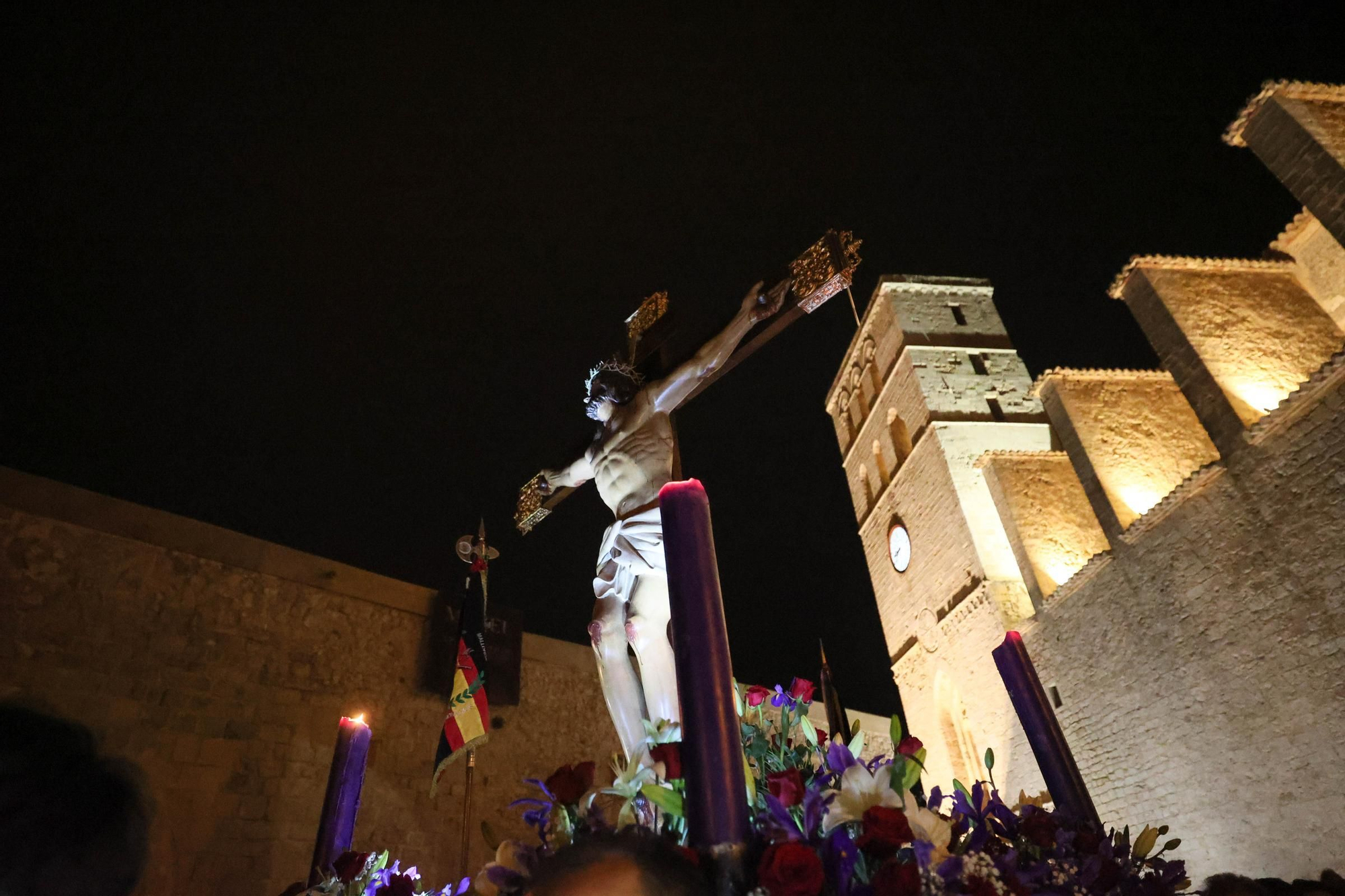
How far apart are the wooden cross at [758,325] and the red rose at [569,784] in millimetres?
1654

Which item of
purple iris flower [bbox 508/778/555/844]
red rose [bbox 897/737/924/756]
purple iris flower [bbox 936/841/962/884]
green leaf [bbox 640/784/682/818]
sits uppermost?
red rose [bbox 897/737/924/756]

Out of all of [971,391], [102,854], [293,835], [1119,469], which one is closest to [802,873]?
[102,854]

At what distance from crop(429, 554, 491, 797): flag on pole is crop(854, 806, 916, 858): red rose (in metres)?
4.77

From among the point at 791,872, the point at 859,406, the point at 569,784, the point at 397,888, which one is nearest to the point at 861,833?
the point at 791,872

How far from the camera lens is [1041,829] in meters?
1.79

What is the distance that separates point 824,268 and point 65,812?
9.53 ft

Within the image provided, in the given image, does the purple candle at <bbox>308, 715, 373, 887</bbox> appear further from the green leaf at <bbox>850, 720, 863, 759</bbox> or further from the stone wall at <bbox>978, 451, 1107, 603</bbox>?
the stone wall at <bbox>978, 451, 1107, 603</bbox>

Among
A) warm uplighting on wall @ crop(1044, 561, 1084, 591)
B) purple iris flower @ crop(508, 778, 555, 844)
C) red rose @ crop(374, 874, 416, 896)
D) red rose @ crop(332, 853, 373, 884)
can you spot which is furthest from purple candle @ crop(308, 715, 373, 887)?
warm uplighting on wall @ crop(1044, 561, 1084, 591)

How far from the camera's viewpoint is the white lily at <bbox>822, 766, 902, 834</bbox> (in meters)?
1.52

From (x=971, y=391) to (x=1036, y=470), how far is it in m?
4.08

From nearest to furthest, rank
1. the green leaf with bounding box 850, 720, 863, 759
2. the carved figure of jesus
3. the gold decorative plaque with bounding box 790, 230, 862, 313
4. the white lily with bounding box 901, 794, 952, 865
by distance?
1. the white lily with bounding box 901, 794, 952, 865
2. the green leaf with bounding box 850, 720, 863, 759
3. the carved figure of jesus
4. the gold decorative plaque with bounding box 790, 230, 862, 313

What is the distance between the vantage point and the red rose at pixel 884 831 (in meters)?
1.44

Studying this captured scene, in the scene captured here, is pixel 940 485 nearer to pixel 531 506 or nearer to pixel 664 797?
pixel 531 506

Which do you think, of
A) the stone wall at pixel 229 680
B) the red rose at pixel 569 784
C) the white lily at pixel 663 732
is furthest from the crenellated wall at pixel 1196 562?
the red rose at pixel 569 784
